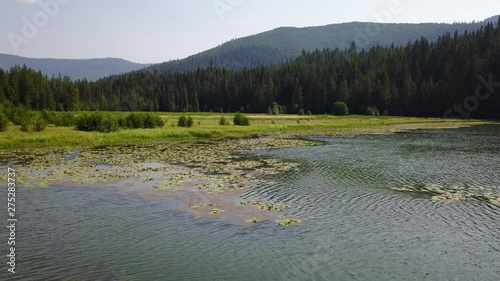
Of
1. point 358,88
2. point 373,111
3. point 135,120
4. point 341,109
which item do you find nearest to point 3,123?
point 135,120

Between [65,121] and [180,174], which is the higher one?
[65,121]

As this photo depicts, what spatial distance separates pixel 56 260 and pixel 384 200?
18692 millimetres

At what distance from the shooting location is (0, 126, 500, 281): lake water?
14.0 m

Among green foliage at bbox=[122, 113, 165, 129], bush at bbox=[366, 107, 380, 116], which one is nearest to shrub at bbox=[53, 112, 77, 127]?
green foliage at bbox=[122, 113, 165, 129]

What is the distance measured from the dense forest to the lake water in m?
114

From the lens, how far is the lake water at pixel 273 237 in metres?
14.0

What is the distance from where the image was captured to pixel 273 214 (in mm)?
21094

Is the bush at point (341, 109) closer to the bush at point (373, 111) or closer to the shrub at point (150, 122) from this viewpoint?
the bush at point (373, 111)

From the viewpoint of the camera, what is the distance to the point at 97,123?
60188mm

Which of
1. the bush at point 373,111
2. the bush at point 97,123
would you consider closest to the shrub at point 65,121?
the bush at point 97,123

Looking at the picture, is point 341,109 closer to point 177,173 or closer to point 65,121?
point 65,121

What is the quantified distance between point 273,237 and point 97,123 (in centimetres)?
4990

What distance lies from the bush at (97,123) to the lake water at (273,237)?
34440 mm

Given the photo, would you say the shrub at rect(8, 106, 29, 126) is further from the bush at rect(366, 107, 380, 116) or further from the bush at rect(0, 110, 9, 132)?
the bush at rect(366, 107, 380, 116)
